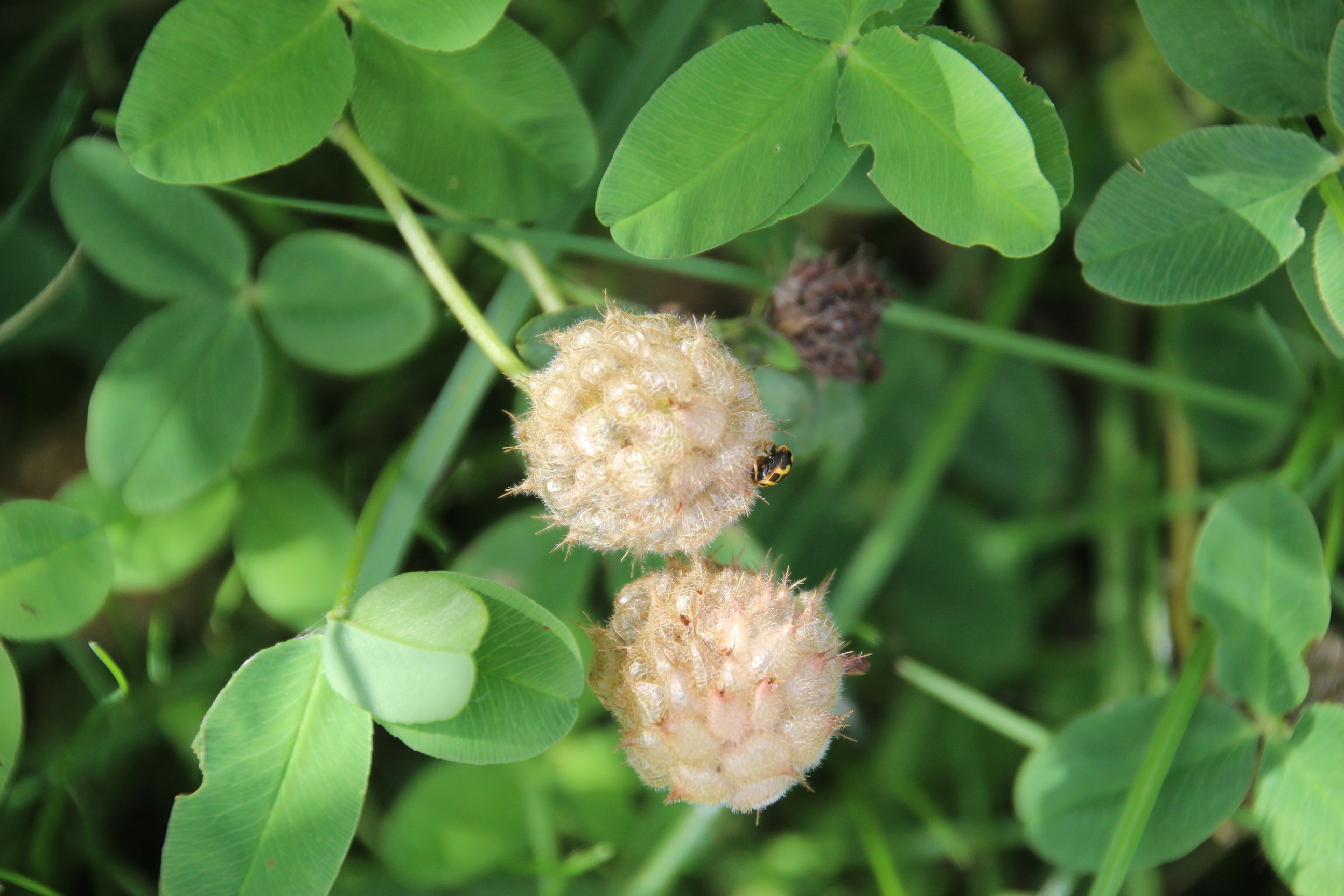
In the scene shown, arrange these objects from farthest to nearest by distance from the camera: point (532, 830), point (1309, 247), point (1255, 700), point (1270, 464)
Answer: point (1270, 464), point (532, 830), point (1255, 700), point (1309, 247)

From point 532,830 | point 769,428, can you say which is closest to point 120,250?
point 769,428

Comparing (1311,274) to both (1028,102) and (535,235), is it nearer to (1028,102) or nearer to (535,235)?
(1028,102)

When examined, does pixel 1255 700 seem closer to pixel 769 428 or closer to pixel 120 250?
pixel 769 428

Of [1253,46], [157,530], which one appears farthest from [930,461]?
[157,530]

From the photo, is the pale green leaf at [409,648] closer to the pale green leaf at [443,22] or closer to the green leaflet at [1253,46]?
the pale green leaf at [443,22]

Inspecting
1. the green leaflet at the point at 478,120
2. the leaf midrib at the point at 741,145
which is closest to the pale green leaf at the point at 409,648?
the leaf midrib at the point at 741,145

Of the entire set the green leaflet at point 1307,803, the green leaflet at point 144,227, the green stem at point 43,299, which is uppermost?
the green leaflet at point 144,227
